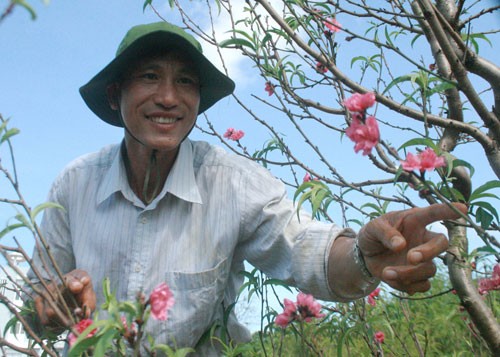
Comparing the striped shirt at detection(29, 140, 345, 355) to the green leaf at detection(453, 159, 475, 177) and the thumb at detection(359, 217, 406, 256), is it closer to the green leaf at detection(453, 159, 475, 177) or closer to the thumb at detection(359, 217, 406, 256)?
the thumb at detection(359, 217, 406, 256)

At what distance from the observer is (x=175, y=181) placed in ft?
7.22

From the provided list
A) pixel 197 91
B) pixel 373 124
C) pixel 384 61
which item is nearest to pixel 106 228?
pixel 197 91

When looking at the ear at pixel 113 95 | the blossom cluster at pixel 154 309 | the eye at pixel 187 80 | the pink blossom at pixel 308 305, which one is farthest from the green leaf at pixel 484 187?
the ear at pixel 113 95

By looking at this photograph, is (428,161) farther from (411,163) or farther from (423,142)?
(423,142)

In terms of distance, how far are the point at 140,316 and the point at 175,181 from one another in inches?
43.4

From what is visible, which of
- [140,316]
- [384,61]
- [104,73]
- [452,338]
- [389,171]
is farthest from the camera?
[452,338]

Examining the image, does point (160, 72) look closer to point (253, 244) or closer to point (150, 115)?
point (150, 115)

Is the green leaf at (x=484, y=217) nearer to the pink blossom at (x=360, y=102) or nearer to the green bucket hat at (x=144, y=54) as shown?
the pink blossom at (x=360, y=102)

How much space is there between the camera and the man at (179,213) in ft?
6.79

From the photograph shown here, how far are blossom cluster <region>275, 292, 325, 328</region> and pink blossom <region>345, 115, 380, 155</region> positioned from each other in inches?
28.6

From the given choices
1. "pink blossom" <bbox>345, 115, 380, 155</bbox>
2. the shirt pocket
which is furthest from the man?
"pink blossom" <bbox>345, 115, 380, 155</bbox>

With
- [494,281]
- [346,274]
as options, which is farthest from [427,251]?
[494,281]

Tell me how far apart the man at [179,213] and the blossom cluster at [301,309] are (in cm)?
8

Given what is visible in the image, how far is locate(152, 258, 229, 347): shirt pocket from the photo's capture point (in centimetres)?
211
